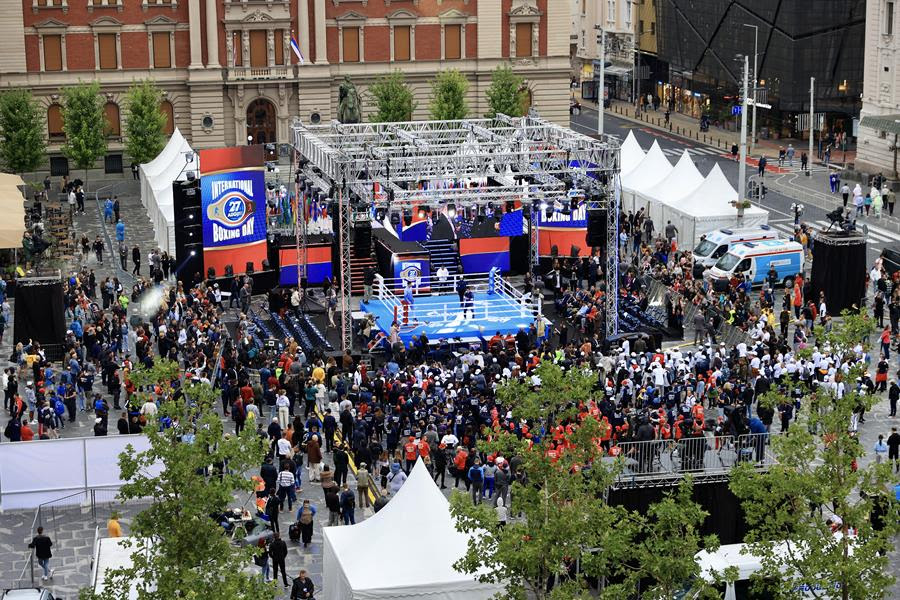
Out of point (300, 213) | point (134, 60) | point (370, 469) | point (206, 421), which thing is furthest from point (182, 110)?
point (206, 421)

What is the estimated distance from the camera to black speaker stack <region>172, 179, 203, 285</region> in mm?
55750

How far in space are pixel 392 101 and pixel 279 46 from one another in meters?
6.68

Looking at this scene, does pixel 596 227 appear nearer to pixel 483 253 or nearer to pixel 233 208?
pixel 483 253

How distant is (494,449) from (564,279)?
30756 millimetres

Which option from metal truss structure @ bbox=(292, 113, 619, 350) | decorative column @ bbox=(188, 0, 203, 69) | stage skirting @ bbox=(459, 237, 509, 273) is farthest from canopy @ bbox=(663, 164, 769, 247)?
decorative column @ bbox=(188, 0, 203, 69)

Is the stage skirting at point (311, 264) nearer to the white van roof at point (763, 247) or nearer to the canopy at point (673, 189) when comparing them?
the canopy at point (673, 189)

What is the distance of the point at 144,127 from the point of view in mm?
78188

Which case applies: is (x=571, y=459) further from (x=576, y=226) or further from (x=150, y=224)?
(x=150, y=224)

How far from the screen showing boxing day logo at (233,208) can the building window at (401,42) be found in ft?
99.4

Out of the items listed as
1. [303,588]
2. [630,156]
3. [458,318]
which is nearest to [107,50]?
[630,156]

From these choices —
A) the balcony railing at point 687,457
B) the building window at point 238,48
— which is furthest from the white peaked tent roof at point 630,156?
the balcony railing at point 687,457

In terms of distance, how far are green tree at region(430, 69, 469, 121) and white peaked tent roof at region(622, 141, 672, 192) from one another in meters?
16.7

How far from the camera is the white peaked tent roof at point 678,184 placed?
2539 inches

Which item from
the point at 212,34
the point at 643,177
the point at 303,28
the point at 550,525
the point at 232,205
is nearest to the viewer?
the point at 550,525
